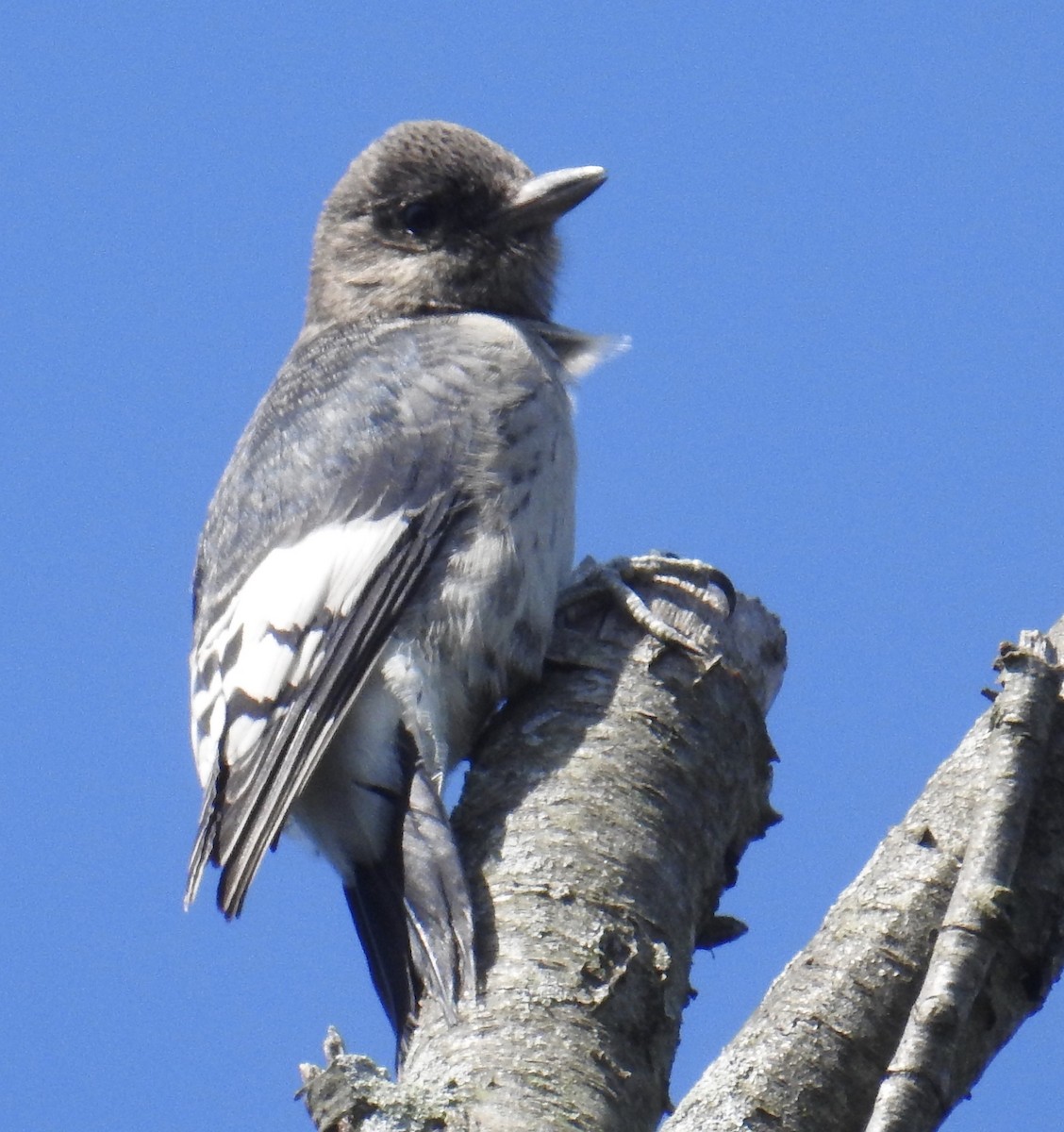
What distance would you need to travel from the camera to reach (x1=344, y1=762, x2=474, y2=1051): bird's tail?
3.24 metres

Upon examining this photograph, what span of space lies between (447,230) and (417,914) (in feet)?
10.3

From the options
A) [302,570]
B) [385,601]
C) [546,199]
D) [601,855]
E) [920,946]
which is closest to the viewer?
[920,946]

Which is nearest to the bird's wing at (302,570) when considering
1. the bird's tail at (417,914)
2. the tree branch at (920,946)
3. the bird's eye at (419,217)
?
the bird's tail at (417,914)

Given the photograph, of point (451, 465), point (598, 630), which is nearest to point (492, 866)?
point (598, 630)

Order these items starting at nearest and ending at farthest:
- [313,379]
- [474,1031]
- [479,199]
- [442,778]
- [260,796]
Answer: [474,1031] < [260,796] < [442,778] < [313,379] < [479,199]

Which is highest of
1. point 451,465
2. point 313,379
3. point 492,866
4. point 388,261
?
point 388,261

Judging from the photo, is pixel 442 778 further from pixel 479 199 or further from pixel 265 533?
pixel 479 199

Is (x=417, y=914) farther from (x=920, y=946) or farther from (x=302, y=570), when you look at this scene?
(x=302, y=570)

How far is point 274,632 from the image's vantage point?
4.21 m

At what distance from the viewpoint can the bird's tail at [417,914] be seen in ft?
10.6

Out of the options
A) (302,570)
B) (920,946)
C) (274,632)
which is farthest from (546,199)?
(920,946)

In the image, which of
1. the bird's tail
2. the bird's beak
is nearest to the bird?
the bird's tail

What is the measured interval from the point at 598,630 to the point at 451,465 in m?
0.64

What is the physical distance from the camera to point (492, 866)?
3.46 meters
